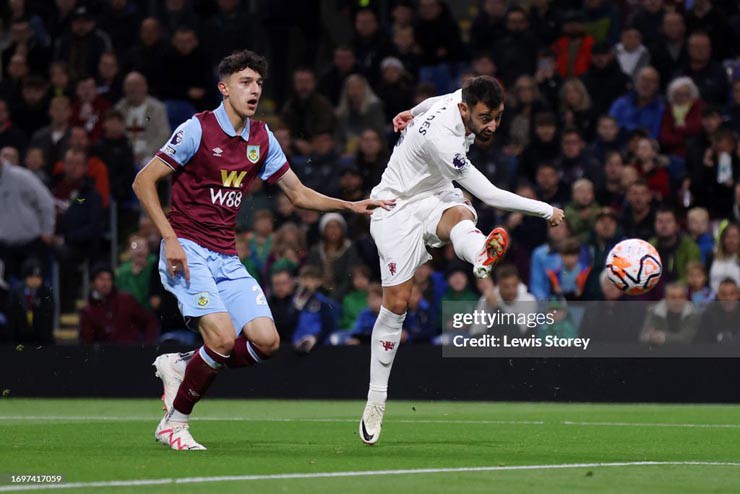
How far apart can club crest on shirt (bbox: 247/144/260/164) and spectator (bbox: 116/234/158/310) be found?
7.03 m

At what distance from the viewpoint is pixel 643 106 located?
17.6 m

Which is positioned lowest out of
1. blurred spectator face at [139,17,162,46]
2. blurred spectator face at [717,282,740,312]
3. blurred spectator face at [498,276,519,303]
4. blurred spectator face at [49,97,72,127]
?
blurred spectator face at [498,276,519,303]

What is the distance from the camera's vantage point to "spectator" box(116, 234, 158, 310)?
16375 millimetres

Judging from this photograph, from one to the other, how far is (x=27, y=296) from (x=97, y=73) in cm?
521

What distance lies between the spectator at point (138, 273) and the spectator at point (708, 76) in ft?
23.0

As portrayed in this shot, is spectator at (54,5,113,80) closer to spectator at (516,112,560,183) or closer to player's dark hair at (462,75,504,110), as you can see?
spectator at (516,112,560,183)

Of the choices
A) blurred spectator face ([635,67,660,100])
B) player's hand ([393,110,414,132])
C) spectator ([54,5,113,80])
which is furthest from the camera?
spectator ([54,5,113,80])

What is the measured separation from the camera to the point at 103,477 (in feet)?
24.6

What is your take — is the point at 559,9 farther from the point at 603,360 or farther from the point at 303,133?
the point at 603,360

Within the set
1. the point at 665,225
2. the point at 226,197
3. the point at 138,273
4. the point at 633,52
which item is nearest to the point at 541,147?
the point at 633,52

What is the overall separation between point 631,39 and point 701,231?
3.61m

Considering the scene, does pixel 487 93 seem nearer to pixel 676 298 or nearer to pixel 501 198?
pixel 501 198

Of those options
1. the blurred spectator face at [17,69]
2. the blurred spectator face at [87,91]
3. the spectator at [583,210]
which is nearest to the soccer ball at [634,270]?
the spectator at [583,210]
